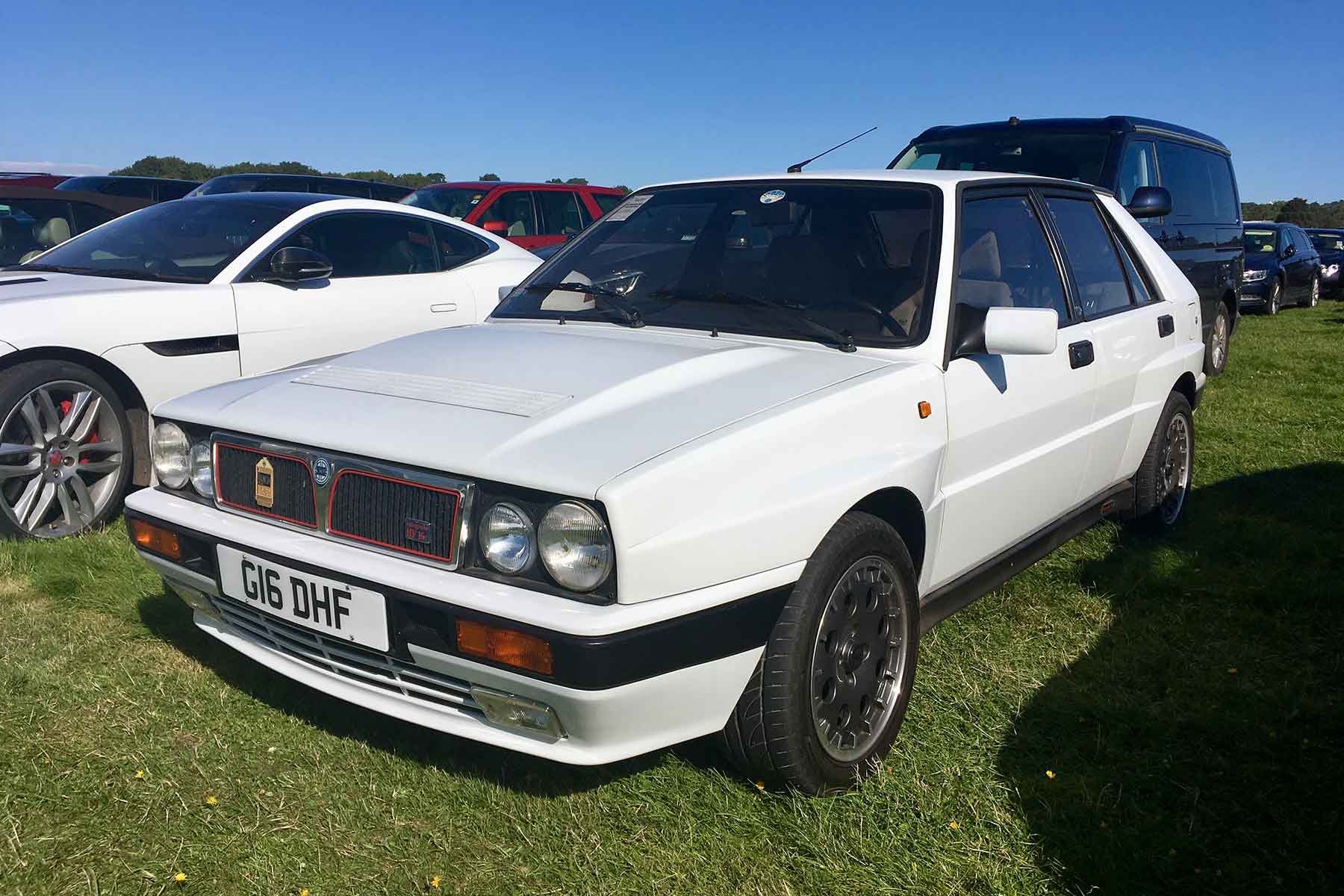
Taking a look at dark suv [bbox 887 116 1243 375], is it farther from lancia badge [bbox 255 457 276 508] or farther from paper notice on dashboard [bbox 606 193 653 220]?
lancia badge [bbox 255 457 276 508]

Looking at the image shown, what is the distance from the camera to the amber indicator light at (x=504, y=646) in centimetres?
213

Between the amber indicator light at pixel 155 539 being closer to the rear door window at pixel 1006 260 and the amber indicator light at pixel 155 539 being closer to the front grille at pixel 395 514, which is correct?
the front grille at pixel 395 514

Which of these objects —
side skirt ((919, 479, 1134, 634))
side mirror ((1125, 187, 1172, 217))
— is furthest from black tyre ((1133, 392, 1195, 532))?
side mirror ((1125, 187, 1172, 217))

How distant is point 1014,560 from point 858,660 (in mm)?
969

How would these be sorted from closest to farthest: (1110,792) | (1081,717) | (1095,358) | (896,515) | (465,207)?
(1110,792)
(896,515)
(1081,717)
(1095,358)
(465,207)

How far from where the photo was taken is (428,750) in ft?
9.23

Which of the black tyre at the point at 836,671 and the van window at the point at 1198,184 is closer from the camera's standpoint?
the black tyre at the point at 836,671

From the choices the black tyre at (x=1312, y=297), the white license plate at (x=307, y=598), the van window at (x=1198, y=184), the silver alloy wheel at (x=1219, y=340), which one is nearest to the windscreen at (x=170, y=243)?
the white license plate at (x=307, y=598)

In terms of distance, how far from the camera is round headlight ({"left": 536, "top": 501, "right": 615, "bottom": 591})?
2156mm

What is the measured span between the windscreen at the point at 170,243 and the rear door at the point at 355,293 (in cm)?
17

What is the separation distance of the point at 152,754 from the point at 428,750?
0.69 meters

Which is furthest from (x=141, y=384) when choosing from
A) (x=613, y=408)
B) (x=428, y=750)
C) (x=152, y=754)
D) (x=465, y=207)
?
(x=465, y=207)

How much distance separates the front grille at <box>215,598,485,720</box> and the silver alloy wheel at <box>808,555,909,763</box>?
80 cm

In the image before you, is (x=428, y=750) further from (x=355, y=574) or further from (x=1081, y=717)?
(x=1081, y=717)
